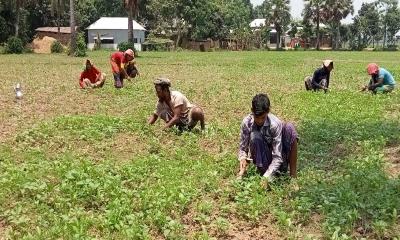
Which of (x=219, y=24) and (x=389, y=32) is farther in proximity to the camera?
(x=389, y=32)

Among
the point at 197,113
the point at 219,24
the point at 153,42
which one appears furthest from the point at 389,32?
the point at 197,113

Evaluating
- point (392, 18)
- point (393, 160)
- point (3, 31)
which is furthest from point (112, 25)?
point (393, 160)

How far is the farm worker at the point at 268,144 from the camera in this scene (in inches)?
252

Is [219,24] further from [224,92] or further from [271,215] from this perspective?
[271,215]

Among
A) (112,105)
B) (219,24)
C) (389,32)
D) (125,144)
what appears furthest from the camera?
(389,32)

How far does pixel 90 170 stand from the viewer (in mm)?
6910

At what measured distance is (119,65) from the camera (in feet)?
55.5

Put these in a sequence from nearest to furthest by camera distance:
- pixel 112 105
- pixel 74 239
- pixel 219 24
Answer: pixel 74 239 < pixel 112 105 < pixel 219 24

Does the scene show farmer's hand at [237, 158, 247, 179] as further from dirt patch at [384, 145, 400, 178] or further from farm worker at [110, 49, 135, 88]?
farm worker at [110, 49, 135, 88]

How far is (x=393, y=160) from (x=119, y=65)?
10.8 m

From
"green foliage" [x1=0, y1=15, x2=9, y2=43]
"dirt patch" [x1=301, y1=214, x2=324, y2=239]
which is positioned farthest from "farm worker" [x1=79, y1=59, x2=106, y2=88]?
"green foliage" [x1=0, y1=15, x2=9, y2=43]

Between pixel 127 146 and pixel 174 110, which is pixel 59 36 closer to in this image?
pixel 174 110

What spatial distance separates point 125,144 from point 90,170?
212cm

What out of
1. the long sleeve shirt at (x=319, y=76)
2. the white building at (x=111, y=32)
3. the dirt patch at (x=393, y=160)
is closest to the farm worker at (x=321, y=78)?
the long sleeve shirt at (x=319, y=76)
